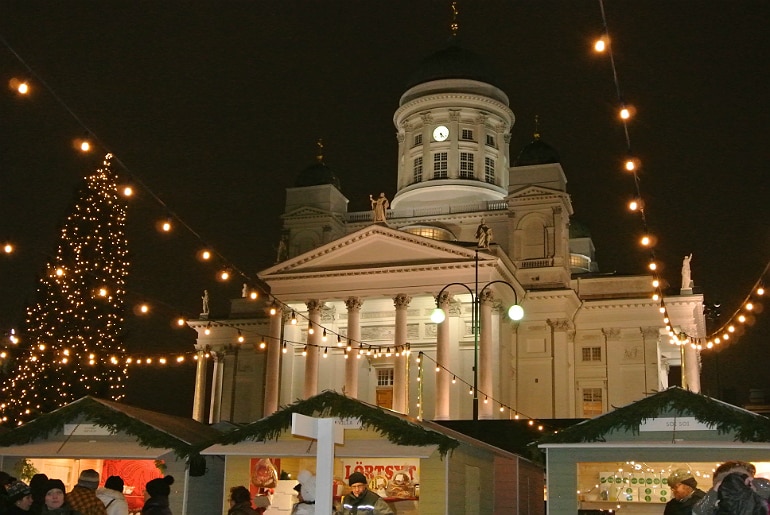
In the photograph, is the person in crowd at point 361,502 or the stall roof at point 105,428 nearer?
the person in crowd at point 361,502

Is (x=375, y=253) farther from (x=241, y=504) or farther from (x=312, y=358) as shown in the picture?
(x=241, y=504)

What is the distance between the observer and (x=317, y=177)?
180ft

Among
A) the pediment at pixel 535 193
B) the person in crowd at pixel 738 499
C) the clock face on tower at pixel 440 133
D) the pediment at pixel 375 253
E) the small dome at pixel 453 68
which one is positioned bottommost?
the person in crowd at pixel 738 499

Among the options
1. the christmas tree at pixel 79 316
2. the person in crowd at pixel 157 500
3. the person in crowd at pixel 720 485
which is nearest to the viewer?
the person in crowd at pixel 720 485

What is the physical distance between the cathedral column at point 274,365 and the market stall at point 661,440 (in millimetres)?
28572

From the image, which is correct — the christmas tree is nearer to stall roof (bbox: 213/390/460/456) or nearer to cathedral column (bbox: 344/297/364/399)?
cathedral column (bbox: 344/297/364/399)

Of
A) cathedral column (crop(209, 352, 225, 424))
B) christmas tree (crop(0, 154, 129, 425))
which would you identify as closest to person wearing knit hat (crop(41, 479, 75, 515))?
christmas tree (crop(0, 154, 129, 425))

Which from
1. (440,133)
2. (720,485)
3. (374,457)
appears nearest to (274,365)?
(440,133)

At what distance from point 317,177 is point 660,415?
3891cm

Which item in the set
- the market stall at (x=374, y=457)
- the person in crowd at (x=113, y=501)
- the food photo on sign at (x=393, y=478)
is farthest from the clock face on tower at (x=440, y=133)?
the person in crowd at (x=113, y=501)

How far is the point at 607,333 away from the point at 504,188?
12113 mm

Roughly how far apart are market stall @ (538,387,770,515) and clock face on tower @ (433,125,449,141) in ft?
133

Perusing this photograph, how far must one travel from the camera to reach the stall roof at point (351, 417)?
18203 millimetres

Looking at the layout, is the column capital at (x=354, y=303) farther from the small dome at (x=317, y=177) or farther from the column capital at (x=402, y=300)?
the small dome at (x=317, y=177)
